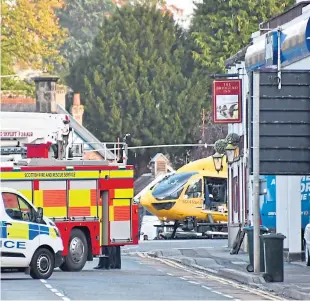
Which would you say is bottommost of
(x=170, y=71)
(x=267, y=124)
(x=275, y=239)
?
(x=275, y=239)

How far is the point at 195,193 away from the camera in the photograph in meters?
66.5

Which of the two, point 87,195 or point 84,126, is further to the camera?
point 84,126

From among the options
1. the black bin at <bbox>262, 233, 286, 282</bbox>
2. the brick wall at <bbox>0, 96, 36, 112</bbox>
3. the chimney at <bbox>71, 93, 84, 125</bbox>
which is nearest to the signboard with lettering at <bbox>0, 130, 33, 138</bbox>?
the black bin at <bbox>262, 233, 286, 282</bbox>

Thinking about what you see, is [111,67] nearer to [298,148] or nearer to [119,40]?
[119,40]

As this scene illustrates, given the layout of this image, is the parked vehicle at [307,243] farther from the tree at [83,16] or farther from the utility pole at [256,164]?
the tree at [83,16]

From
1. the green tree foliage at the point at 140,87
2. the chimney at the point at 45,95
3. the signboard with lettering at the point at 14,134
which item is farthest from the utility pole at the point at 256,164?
the green tree foliage at the point at 140,87

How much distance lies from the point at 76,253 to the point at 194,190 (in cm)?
2965

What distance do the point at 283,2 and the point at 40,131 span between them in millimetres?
52886

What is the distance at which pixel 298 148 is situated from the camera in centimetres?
3338

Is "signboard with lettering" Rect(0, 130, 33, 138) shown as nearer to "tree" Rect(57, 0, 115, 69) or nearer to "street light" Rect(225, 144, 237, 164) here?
"street light" Rect(225, 144, 237, 164)

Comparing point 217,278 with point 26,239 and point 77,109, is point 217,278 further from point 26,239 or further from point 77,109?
point 77,109

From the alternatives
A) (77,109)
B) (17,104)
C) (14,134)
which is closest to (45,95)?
(17,104)

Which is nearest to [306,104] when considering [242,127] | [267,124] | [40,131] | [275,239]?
[267,124]

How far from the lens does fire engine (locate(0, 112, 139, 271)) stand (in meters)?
36.9
